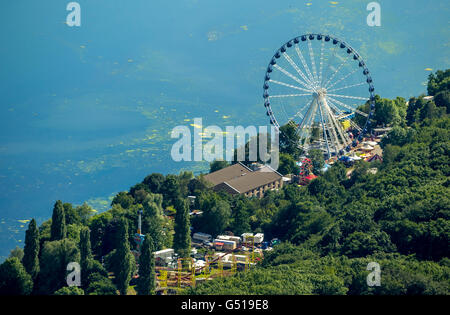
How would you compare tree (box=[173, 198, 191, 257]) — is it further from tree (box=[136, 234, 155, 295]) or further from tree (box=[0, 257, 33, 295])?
tree (box=[0, 257, 33, 295])

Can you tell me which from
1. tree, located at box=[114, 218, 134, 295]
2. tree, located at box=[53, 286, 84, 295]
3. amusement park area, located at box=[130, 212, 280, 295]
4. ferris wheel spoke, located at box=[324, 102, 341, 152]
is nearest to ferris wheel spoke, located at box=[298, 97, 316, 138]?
ferris wheel spoke, located at box=[324, 102, 341, 152]

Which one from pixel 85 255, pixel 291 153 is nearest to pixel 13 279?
pixel 85 255

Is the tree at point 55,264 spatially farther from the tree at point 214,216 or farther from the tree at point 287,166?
the tree at point 287,166

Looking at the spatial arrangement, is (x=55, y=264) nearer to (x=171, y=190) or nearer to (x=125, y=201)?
(x=125, y=201)

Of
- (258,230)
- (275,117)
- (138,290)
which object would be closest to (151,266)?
(138,290)

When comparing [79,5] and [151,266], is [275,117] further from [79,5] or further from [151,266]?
[79,5]
